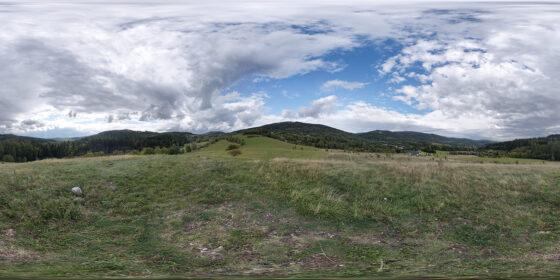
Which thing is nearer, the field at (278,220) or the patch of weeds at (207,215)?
the field at (278,220)

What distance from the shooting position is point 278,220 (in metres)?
10.6

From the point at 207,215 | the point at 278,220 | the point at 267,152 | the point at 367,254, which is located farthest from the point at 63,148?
the point at 367,254

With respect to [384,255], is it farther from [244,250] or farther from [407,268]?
[244,250]

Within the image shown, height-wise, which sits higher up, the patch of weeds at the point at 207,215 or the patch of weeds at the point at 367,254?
the patch of weeds at the point at 207,215

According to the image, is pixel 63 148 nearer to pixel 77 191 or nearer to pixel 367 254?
pixel 77 191

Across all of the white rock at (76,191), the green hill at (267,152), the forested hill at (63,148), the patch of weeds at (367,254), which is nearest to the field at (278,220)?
the patch of weeds at (367,254)

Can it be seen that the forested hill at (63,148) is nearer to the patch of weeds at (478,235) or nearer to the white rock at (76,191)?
the white rock at (76,191)

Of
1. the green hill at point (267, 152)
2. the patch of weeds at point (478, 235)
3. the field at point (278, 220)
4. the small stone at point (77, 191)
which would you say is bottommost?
the patch of weeds at point (478, 235)

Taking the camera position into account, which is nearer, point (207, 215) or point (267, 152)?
point (207, 215)

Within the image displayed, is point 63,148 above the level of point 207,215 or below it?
above

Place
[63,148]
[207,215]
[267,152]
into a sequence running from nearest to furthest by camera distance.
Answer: [207,215] → [267,152] → [63,148]

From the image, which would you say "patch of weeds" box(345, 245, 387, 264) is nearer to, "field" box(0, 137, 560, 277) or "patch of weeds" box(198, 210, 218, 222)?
"field" box(0, 137, 560, 277)

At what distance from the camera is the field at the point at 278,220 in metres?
7.03

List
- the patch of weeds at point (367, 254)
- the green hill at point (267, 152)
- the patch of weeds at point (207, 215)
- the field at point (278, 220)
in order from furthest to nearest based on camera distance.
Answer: the green hill at point (267, 152), the patch of weeds at point (207, 215), the patch of weeds at point (367, 254), the field at point (278, 220)
